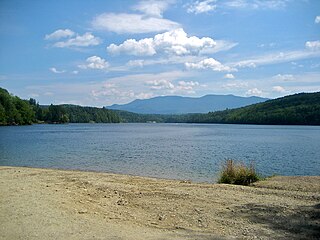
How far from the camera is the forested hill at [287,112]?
139 m

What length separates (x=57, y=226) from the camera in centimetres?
821

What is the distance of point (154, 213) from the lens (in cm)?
1002

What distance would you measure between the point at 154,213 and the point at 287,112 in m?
147

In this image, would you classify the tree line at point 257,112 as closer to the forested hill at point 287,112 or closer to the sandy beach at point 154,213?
the forested hill at point 287,112

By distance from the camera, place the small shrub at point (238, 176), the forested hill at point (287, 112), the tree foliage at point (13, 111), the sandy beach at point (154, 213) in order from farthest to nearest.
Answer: the forested hill at point (287, 112), the tree foliage at point (13, 111), the small shrub at point (238, 176), the sandy beach at point (154, 213)

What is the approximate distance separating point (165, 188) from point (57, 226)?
678 cm

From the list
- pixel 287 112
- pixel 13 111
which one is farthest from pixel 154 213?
pixel 287 112

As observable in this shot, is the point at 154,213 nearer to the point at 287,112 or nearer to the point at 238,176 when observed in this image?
the point at 238,176

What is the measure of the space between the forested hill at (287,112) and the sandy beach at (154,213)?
136306 millimetres

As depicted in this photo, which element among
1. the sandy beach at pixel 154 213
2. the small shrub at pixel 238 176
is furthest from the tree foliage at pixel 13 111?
the sandy beach at pixel 154 213

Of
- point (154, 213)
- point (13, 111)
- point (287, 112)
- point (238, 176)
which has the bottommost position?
point (238, 176)

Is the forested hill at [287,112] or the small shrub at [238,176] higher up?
the forested hill at [287,112]

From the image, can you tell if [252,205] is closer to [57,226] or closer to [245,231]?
[245,231]

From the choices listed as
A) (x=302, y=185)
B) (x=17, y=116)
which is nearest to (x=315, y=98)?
(x=17, y=116)
